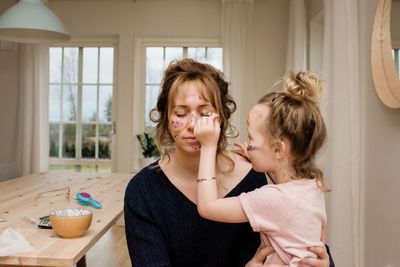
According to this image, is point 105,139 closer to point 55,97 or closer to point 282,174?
point 55,97

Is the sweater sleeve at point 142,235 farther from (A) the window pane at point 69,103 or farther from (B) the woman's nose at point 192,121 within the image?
(A) the window pane at point 69,103

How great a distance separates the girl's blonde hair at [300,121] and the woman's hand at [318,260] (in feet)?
0.52

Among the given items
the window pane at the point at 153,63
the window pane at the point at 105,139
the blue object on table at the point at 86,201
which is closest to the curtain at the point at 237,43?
the window pane at the point at 153,63

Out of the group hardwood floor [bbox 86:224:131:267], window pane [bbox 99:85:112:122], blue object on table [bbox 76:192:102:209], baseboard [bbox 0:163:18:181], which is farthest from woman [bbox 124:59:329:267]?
window pane [bbox 99:85:112:122]

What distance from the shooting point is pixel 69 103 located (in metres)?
5.12

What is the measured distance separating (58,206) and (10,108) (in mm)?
3411

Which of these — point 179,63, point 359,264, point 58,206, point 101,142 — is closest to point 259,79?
point 101,142

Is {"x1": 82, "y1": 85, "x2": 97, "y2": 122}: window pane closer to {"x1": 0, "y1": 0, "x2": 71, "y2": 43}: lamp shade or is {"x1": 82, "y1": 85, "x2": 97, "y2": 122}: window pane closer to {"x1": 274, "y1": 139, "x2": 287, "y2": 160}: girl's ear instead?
{"x1": 0, "y1": 0, "x2": 71, "y2": 43}: lamp shade

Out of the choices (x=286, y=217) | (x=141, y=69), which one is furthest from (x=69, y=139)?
(x=286, y=217)

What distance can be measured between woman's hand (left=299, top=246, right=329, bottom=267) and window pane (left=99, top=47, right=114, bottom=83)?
13.9 feet

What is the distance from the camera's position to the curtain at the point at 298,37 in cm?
406

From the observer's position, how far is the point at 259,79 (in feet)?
15.7

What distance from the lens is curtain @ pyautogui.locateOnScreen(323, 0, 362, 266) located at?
2.53 m

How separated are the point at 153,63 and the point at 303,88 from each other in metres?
3.98
